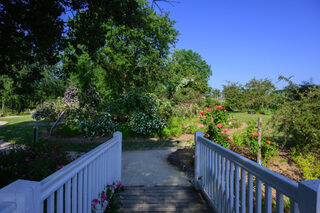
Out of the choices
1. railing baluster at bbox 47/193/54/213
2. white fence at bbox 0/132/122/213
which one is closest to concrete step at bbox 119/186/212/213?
white fence at bbox 0/132/122/213

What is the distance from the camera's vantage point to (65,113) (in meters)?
9.05

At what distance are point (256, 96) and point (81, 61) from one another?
879 inches

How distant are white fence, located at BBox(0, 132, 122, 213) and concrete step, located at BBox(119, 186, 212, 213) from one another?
17.1 inches

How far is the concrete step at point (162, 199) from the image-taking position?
2.68m

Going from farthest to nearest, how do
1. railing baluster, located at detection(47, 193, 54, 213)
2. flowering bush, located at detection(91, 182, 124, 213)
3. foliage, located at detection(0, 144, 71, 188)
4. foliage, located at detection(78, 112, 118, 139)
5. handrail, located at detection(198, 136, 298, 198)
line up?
1. foliage, located at detection(78, 112, 118, 139)
2. foliage, located at detection(0, 144, 71, 188)
3. flowering bush, located at detection(91, 182, 124, 213)
4. railing baluster, located at detection(47, 193, 54, 213)
5. handrail, located at detection(198, 136, 298, 198)

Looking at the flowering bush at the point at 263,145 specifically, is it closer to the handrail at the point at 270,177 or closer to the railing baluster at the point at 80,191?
the handrail at the point at 270,177

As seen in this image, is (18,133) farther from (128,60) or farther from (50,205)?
(50,205)

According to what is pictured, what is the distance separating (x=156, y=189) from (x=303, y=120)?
4.80m

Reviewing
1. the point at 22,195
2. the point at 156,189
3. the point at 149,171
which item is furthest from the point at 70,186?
the point at 149,171

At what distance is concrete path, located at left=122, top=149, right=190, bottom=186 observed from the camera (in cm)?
389

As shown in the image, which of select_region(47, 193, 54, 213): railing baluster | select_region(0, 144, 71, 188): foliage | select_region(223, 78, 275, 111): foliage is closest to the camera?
select_region(47, 193, 54, 213): railing baluster

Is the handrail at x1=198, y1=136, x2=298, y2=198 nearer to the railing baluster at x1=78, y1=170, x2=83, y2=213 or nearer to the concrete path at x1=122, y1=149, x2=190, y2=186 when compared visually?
the railing baluster at x1=78, y1=170, x2=83, y2=213

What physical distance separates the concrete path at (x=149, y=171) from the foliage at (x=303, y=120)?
3.79 metres

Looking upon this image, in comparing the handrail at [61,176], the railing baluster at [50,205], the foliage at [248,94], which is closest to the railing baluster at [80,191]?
the handrail at [61,176]
